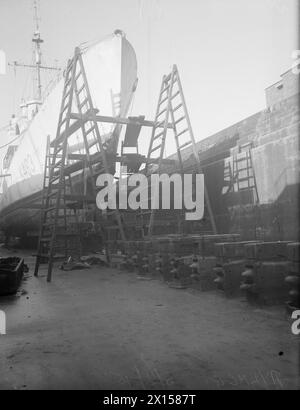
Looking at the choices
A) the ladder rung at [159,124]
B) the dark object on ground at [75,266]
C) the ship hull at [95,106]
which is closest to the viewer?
the dark object on ground at [75,266]

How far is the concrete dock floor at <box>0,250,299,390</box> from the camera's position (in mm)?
1940

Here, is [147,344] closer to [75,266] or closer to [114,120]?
[75,266]

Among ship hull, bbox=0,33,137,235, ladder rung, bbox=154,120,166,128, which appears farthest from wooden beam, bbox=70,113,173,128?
ship hull, bbox=0,33,137,235

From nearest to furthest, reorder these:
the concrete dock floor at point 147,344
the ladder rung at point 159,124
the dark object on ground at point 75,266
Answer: the concrete dock floor at point 147,344 < the dark object on ground at point 75,266 < the ladder rung at point 159,124

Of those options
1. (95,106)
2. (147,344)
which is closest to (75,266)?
(147,344)

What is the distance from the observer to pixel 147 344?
255 centimetres

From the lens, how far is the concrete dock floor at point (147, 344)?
76.4 inches

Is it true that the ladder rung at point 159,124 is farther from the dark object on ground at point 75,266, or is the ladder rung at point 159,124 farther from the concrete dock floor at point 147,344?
the concrete dock floor at point 147,344

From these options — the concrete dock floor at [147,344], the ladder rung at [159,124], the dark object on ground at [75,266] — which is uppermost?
the ladder rung at [159,124]

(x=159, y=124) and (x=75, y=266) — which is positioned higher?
(x=159, y=124)

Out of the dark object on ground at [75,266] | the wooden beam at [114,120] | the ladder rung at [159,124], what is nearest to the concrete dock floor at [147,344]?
the dark object on ground at [75,266]

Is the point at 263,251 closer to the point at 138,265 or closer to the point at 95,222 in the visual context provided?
the point at 138,265

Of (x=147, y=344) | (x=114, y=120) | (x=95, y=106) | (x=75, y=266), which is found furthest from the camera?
(x=95, y=106)

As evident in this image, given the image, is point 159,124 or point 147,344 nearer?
point 147,344
